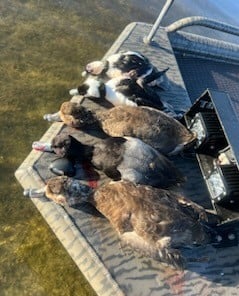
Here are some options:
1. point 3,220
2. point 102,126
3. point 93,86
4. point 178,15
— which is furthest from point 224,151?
point 178,15

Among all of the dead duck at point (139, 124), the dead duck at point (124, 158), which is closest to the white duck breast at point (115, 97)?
the dead duck at point (139, 124)

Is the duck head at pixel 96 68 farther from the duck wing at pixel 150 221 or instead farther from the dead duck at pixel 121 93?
the duck wing at pixel 150 221

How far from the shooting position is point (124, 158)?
24.5 feet

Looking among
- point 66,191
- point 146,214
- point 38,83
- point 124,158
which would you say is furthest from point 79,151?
point 38,83

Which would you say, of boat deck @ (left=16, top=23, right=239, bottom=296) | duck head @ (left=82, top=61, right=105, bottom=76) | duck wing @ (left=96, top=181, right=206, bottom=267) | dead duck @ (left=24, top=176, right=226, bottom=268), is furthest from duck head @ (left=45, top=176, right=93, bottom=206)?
duck head @ (left=82, top=61, right=105, bottom=76)

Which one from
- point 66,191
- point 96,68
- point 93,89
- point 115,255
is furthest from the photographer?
A: point 96,68

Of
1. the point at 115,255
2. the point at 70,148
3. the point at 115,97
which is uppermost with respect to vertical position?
the point at 115,97

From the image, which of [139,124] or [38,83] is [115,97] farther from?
[38,83]

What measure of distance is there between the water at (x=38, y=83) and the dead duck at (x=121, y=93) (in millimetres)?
1859

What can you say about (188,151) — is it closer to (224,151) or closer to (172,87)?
(224,151)

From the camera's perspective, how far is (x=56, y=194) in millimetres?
6984

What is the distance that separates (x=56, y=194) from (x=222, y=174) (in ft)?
8.55

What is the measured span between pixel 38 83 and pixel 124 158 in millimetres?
4873

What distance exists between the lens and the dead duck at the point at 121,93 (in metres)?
9.03
